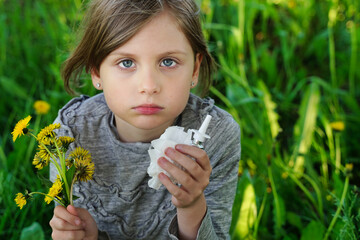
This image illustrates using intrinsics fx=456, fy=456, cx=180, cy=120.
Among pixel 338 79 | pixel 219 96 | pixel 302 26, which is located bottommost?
pixel 219 96

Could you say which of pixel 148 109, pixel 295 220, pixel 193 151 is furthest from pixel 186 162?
pixel 295 220

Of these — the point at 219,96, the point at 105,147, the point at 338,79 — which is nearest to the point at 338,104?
the point at 338,79

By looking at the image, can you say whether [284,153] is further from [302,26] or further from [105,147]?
[302,26]

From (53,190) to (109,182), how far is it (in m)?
0.33

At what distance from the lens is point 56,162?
0.81 meters

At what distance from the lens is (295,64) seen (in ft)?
7.06

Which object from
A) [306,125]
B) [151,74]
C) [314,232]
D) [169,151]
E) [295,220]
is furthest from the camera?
[306,125]

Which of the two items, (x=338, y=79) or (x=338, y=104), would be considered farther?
(x=338, y=79)

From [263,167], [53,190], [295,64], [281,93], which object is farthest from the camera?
[295,64]

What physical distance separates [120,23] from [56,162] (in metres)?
0.33

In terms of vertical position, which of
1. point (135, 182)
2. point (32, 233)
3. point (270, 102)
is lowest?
point (32, 233)

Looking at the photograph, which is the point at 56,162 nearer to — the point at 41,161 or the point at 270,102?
the point at 41,161

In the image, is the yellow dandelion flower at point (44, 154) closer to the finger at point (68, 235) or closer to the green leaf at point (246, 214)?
the finger at point (68, 235)

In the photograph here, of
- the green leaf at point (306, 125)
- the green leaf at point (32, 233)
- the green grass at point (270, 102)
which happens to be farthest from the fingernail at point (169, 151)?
the green leaf at point (306, 125)
